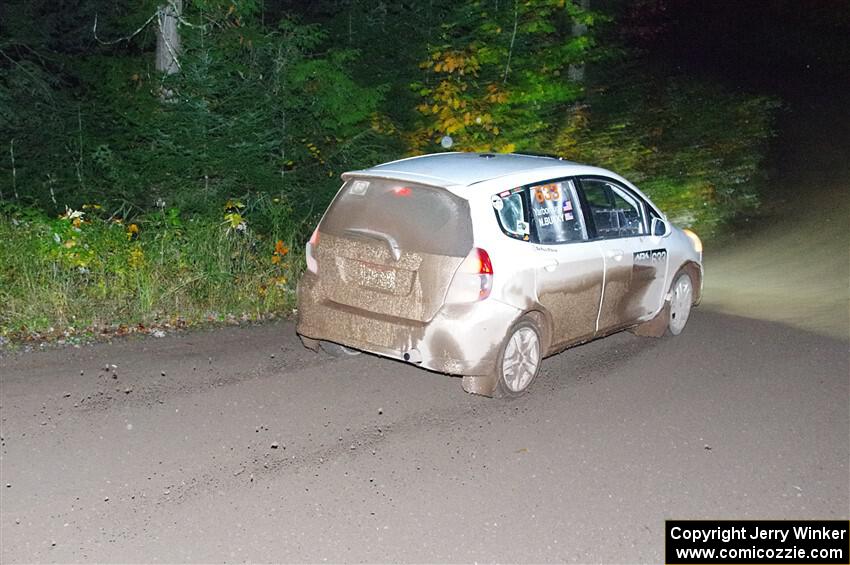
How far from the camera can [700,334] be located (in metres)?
10.5

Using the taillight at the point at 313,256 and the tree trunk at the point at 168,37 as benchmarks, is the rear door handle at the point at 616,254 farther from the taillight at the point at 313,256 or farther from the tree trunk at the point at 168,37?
the tree trunk at the point at 168,37

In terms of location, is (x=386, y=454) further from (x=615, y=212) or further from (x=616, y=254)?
(x=615, y=212)

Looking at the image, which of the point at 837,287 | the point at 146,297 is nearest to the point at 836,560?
the point at 146,297

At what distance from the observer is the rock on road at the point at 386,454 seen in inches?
211

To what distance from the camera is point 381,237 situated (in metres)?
7.89

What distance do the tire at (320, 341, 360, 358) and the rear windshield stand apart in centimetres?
120

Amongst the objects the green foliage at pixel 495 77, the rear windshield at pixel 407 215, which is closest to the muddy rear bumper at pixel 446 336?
the rear windshield at pixel 407 215

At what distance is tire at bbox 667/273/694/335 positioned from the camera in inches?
401

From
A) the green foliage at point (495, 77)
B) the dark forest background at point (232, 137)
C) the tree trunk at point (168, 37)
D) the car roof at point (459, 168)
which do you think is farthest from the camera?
the green foliage at point (495, 77)

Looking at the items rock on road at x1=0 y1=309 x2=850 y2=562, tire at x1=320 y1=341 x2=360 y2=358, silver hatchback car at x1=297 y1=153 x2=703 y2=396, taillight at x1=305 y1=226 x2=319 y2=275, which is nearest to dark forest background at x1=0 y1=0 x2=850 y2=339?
rock on road at x1=0 y1=309 x2=850 y2=562

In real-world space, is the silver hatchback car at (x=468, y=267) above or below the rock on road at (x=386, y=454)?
above

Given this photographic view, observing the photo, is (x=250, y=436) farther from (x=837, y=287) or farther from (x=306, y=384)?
(x=837, y=287)

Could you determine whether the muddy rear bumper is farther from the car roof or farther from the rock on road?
the car roof

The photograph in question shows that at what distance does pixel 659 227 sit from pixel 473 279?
3.02m
